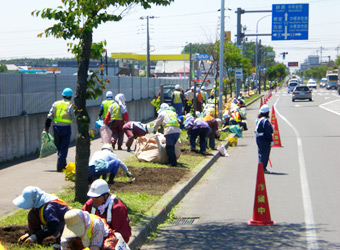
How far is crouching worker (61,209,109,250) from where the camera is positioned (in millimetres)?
5535

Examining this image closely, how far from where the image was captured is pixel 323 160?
53.0ft

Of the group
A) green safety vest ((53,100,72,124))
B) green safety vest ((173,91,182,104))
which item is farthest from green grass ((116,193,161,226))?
green safety vest ((173,91,182,104))

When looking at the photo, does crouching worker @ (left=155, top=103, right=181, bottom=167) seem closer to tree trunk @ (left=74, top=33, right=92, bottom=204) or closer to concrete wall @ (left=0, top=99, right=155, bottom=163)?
concrete wall @ (left=0, top=99, right=155, bottom=163)

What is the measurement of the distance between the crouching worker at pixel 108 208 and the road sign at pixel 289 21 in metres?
30.5

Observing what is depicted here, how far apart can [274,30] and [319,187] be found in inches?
980

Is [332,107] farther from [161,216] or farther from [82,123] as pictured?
[82,123]

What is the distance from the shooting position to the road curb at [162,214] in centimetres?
767

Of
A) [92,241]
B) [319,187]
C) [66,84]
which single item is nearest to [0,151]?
[66,84]

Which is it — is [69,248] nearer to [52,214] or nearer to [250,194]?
[52,214]

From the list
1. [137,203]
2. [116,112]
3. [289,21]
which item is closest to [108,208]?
[137,203]

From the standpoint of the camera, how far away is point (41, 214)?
6.76 metres

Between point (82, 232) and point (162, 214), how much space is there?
3821mm

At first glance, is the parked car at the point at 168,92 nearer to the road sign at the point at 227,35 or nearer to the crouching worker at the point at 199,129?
the crouching worker at the point at 199,129

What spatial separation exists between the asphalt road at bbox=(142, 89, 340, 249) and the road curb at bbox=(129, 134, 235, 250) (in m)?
0.12
